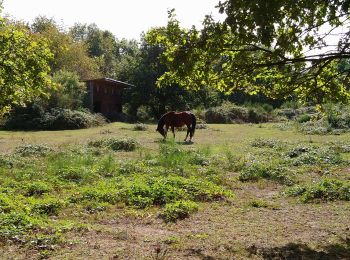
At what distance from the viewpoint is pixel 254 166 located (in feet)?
43.7

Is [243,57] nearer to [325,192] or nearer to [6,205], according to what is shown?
[325,192]

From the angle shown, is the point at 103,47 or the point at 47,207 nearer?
the point at 47,207

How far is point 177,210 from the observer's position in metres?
8.35

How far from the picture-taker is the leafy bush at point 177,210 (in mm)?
8211

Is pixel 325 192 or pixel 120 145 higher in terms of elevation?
pixel 120 145

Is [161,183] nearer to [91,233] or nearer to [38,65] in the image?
[91,233]

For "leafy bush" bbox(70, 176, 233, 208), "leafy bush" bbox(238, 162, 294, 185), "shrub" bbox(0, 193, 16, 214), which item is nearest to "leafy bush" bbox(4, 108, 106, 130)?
"leafy bush" bbox(238, 162, 294, 185)

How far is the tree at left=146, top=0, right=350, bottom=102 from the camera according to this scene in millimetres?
6219

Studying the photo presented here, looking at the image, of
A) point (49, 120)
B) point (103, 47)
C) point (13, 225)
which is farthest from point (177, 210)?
point (103, 47)

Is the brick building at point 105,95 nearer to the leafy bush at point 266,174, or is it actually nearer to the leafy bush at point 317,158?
the leafy bush at point 317,158

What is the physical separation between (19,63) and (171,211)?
7.60 meters

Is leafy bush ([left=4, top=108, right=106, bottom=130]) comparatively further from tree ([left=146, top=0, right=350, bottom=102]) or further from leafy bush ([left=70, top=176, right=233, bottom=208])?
tree ([left=146, top=0, right=350, bottom=102])

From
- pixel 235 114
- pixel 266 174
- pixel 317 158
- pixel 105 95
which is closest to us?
pixel 266 174

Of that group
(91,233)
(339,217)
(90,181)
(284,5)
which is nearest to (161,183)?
(90,181)
